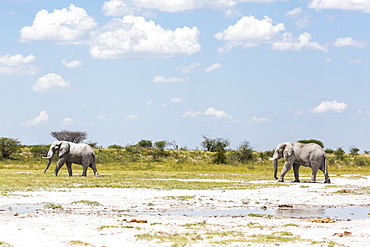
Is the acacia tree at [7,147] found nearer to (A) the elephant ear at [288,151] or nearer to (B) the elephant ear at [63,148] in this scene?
(B) the elephant ear at [63,148]

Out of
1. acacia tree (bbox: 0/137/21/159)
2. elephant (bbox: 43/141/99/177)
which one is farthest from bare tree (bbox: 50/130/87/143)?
elephant (bbox: 43/141/99/177)

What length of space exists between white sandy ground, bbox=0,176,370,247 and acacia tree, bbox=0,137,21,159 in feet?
139

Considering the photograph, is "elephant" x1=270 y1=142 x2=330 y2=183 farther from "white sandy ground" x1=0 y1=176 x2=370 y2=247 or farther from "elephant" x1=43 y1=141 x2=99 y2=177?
"elephant" x1=43 y1=141 x2=99 y2=177

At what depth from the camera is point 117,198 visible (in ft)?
74.0

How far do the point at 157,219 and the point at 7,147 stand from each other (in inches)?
2102

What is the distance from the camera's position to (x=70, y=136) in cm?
9381

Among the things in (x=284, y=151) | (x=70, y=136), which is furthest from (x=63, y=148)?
(x=70, y=136)

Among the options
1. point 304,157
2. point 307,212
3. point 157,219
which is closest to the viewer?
point 157,219

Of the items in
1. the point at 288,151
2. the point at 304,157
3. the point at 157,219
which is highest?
the point at 288,151

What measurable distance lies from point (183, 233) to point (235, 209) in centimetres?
600

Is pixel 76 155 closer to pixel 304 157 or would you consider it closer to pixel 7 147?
pixel 304 157

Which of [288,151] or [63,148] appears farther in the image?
[63,148]

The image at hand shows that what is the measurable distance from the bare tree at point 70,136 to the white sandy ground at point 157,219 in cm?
6814

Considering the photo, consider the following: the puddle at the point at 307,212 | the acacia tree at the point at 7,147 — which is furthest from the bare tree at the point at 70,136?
the puddle at the point at 307,212
